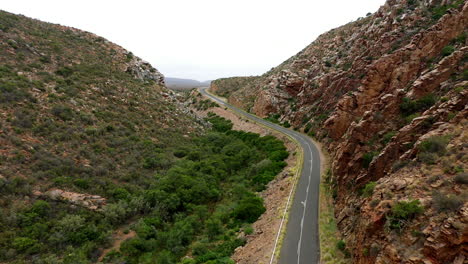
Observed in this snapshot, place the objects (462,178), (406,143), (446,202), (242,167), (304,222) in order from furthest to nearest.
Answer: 1. (242,167)
2. (304,222)
3. (406,143)
4. (462,178)
5. (446,202)

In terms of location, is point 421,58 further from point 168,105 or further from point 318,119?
point 168,105

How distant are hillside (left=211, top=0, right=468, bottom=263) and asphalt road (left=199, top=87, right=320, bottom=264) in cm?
190

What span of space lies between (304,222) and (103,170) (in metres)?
19.3

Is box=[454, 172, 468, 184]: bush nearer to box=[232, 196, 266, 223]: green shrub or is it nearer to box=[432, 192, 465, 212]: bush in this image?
box=[432, 192, 465, 212]: bush

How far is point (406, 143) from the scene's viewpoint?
47.9 feet

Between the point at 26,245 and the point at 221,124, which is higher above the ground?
the point at 221,124

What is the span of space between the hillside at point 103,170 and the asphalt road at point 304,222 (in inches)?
139

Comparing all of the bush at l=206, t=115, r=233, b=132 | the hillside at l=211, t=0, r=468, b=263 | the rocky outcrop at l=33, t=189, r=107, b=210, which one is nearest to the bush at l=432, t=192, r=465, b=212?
the hillside at l=211, t=0, r=468, b=263

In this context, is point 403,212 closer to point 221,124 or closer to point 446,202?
point 446,202

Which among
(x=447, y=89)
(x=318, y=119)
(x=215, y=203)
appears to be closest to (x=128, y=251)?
(x=215, y=203)

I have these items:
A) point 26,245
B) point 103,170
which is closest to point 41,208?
point 26,245

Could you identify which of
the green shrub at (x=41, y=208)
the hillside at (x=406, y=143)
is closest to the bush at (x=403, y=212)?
the hillside at (x=406, y=143)

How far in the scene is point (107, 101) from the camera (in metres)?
35.5

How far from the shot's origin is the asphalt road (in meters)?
14.7
